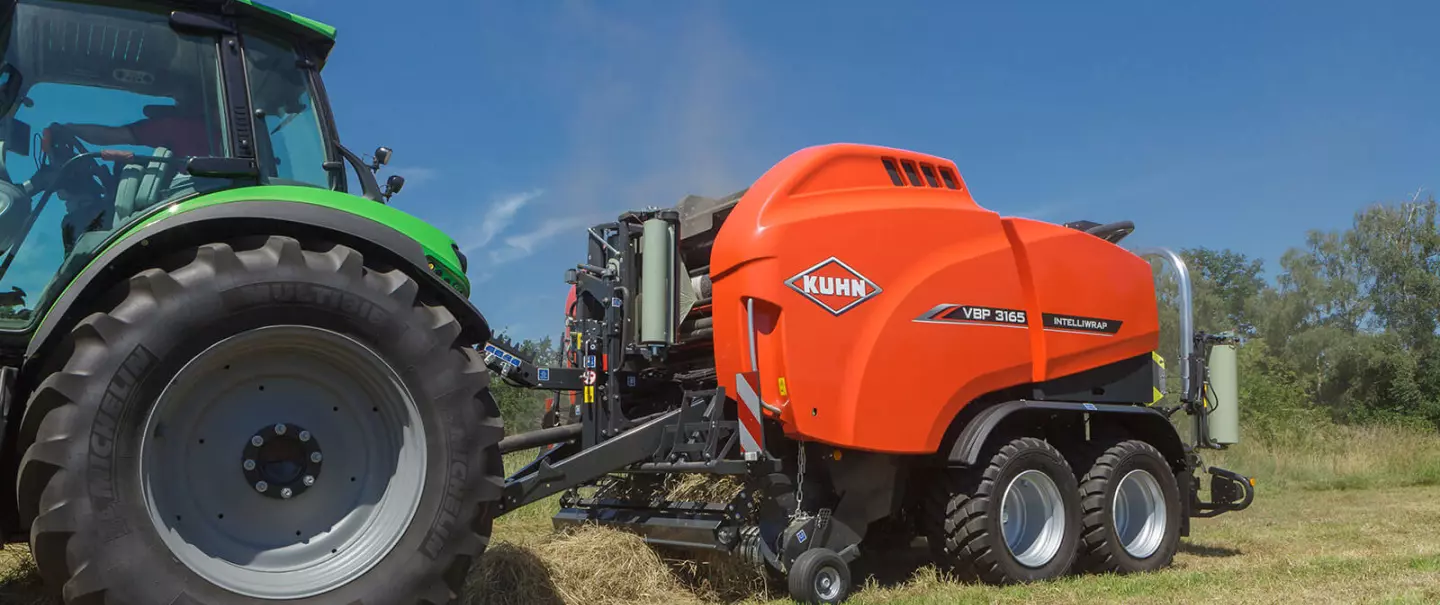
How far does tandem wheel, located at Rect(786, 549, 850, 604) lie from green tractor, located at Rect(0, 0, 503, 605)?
2.13 m

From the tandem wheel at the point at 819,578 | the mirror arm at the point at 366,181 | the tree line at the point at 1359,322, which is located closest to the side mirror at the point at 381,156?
the mirror arm at the point at 366,181

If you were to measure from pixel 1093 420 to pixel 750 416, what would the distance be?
297 cm

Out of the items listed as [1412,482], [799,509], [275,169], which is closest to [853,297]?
[799,509]

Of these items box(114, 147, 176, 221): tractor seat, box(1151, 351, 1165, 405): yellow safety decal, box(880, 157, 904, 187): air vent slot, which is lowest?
box(1151, 351, 1165, 405): yellow safety decal

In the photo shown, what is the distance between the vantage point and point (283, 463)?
3.77 m

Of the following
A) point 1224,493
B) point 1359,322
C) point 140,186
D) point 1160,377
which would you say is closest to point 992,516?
point 1160,377

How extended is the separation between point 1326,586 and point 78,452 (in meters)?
5.90

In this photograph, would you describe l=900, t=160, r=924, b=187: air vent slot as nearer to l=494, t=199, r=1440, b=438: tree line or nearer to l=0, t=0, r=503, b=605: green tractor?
l=0, t=0, r=503, b=605: green tractor

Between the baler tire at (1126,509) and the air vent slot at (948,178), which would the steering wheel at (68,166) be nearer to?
the air vent slot at (948,178)

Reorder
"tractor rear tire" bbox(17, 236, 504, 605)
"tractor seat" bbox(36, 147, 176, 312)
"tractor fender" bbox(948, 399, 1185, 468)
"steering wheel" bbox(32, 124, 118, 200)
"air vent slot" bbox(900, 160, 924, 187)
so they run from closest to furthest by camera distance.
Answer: "tractor rear tire" bbox(17, 236, 504, 605), "tractor seat" bbox(36, 147, 176, 312), "steering wheel" bbox(32, 124, 118, 200), "tractor fender" bbox(948, 399, 1185, 468), "air vent slot" bbox(900, 160, 924, 187)

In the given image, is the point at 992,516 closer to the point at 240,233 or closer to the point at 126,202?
the point at 240,233

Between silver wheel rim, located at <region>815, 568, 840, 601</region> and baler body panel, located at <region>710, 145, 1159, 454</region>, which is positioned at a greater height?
baler body panel, located at <region>710, 145, 1159, 454</region>

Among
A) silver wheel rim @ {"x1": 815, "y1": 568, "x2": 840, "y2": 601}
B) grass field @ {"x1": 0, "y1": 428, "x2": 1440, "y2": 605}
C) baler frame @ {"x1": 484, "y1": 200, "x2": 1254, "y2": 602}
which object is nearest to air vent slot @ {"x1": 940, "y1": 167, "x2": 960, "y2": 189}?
baler frame @ {"x1": 484, "y1": 200, "x2": 1254, "y2": 602}

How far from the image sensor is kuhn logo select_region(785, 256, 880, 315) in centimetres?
589
